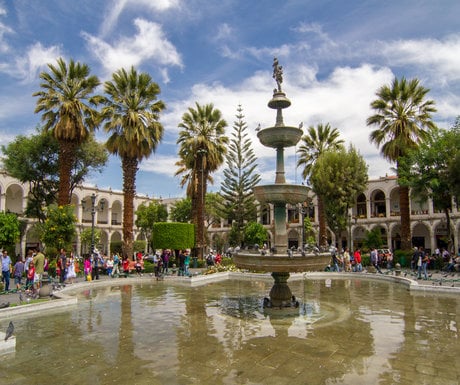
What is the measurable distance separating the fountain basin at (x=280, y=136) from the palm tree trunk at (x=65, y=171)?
13.9 meters

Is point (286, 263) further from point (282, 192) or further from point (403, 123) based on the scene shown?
point (403, 123)

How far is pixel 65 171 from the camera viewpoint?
19875 millimetres

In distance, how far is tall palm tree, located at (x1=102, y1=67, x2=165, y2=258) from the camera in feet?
68.4

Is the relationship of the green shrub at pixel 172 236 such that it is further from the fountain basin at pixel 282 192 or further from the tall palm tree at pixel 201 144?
the fountain basin at pixel 282 192

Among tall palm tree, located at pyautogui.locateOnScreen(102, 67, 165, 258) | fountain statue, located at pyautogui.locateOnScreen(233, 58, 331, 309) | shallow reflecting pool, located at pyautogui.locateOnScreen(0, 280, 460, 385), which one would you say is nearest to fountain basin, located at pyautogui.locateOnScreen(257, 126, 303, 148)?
fountain statue, located at pyautogui.locateOnScreen(233, 58, 331, 309)

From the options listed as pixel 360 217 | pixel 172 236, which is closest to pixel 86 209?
pixel 172 236

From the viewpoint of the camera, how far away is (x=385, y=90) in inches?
966

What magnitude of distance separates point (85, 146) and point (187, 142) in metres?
7.79

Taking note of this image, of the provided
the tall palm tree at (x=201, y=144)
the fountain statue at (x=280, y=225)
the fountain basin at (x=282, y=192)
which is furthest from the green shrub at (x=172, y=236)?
the fountain basin at (x=282, y=192)

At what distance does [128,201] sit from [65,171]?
12.2 feet

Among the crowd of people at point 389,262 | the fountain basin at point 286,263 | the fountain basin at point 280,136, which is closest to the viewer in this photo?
the fountain basin at point 286,263

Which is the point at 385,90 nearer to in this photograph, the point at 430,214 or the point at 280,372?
the point at 430,214

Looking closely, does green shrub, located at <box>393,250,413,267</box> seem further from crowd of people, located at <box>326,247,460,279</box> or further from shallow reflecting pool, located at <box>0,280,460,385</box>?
shallow reflecting pool, located at <box>0,280,460,385</box>

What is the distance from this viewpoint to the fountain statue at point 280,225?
26.2ft
